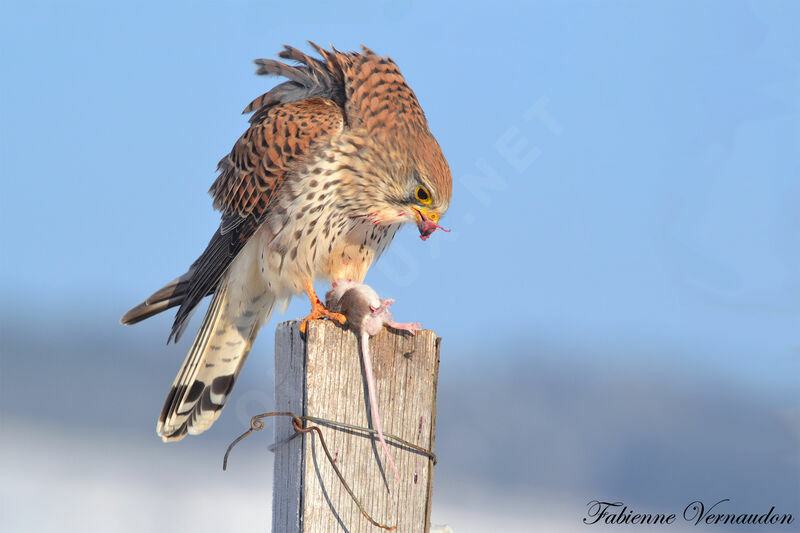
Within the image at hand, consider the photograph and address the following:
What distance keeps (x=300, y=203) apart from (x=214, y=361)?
2.48 ft

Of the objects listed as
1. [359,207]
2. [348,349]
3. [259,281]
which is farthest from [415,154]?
[348,349]

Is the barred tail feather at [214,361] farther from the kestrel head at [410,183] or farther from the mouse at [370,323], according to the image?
the mouse at [370,323]

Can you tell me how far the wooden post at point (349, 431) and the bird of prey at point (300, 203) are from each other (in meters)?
0.66

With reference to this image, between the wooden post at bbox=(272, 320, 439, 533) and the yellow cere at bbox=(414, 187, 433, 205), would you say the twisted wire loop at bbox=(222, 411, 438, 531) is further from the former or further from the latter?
the yellow cere at bbox=(414, 187, 433, 205)

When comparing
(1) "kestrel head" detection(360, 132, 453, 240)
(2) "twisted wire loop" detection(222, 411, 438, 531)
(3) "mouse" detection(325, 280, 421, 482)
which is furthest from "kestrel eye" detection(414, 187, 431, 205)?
(2) "twisted wire loop" detection(222, 411, 438, 531)

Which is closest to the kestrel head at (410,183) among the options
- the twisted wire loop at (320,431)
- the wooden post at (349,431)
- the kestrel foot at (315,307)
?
the kestrel foot at (315,307)

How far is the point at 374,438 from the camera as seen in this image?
1.92 metres

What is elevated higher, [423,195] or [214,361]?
Answer: [423,195]

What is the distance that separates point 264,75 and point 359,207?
0.85 meters

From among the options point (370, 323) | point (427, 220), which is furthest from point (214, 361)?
point (370, 323)

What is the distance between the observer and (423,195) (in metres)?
2.72

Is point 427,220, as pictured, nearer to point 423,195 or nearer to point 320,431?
point 423,195

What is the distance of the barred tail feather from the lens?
2859mm

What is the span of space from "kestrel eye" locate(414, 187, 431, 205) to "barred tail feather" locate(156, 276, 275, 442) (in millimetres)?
829
